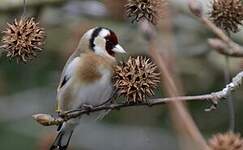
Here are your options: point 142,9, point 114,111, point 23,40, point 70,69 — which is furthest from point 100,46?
point 114,111

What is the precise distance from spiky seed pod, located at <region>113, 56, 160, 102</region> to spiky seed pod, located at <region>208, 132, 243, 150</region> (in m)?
0.48

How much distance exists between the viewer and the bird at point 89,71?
2.51 m

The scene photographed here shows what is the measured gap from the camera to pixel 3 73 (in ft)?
15.3

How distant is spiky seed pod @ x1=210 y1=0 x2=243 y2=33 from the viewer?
5.72ft

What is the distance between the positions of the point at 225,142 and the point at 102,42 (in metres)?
1.33

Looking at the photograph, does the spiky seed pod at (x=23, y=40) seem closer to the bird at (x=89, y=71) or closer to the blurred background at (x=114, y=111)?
the bird at (x=89, y=71)

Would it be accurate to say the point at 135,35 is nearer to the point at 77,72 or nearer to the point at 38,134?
the point at 38,134

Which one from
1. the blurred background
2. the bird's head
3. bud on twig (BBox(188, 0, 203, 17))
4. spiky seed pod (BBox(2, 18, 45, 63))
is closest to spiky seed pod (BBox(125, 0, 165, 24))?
spiky seed pod (BBox(2, 18, 45, 63))

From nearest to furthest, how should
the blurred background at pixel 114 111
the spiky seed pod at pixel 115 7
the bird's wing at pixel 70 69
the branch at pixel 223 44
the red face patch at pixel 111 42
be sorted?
the branch at pixel 223 44, the red face patch at pixel 111 42, the bird's wing at pixel 70 69, the spiky seed pod at pixel 115 7, the blurred background at pixel 114 111

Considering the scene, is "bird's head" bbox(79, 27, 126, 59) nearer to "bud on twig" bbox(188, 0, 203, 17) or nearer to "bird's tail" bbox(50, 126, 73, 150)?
"bird's tail" bbox(50, 126, 73, 150)

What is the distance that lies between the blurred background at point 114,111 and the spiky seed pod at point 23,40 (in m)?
1.95

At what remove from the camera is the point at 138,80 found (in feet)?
5.83

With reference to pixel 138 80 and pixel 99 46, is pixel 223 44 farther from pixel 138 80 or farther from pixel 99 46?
pixel 99 46

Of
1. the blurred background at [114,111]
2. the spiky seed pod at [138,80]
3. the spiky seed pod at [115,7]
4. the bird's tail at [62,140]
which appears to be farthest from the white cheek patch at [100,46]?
the blurred background at [114,111]
